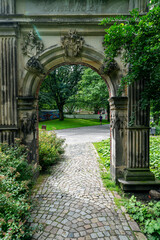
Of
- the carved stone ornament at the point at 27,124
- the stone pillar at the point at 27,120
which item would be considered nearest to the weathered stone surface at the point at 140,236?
the stone pillar at the point at 27,120

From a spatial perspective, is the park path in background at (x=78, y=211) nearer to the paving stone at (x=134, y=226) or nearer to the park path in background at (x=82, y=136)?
the paving stone at (x=134, y=226)

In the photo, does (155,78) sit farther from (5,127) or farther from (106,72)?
(5,127)

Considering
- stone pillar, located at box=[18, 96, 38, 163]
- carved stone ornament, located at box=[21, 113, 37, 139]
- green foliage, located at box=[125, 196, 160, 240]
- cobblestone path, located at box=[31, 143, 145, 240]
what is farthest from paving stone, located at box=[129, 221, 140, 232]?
carved stone ornament, located at box=[21, 113, 37, 139]

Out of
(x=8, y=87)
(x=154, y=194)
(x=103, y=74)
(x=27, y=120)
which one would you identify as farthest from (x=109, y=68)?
(x=154, y=194)

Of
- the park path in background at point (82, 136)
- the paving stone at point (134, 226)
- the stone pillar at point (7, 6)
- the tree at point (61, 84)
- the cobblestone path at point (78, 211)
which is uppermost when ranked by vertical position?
the tree at point (61, 84)

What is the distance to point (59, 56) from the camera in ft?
16.0

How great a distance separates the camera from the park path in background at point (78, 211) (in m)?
2.90

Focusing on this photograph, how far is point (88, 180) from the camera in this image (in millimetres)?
5273

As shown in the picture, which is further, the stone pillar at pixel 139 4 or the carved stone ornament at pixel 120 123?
the carved stone ornament at pixel 120 123

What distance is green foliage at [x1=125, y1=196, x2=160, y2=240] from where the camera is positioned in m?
2.82

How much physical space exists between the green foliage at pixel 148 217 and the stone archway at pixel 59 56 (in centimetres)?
98

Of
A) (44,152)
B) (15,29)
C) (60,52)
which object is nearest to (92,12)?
(60,52)

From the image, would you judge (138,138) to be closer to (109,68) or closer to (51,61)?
(109,68)

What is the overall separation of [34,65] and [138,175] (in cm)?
463
